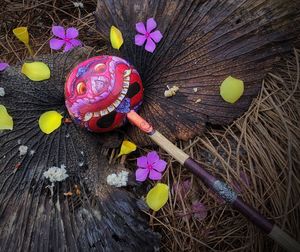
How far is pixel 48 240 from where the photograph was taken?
1331mm

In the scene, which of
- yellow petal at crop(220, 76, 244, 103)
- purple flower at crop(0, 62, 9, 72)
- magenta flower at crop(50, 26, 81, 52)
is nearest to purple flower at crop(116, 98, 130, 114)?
yellow petal at crop(220, 76, 244, 103)

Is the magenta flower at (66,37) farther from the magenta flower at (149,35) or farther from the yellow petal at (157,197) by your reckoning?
the yellow petal at (157,197)

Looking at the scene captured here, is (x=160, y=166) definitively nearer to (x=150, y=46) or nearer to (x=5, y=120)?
(x=150, y=46)

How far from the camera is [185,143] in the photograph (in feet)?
4.75

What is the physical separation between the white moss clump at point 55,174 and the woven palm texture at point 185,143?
27 millimetres

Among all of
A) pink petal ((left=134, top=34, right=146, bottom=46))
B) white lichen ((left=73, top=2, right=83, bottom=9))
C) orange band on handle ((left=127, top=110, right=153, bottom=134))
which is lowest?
orange band on handle ((left=127, top=110, right=153, bottom=134))

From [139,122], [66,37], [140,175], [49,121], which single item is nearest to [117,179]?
[140,175]

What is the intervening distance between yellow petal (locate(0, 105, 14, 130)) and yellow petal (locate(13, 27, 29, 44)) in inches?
15.7

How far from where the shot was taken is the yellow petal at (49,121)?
57.2 inches

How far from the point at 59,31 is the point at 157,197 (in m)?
0.88

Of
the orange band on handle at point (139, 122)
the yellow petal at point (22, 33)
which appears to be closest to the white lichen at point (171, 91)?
the orange band on handle at point (139, 122)

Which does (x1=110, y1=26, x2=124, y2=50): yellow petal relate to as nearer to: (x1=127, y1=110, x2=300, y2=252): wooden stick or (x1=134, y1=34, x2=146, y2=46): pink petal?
(x1=134, y1=34, x2=146, y2=46): pink petal

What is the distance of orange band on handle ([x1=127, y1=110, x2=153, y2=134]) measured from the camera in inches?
54.9

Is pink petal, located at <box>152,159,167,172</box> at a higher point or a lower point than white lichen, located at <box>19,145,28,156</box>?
lower
